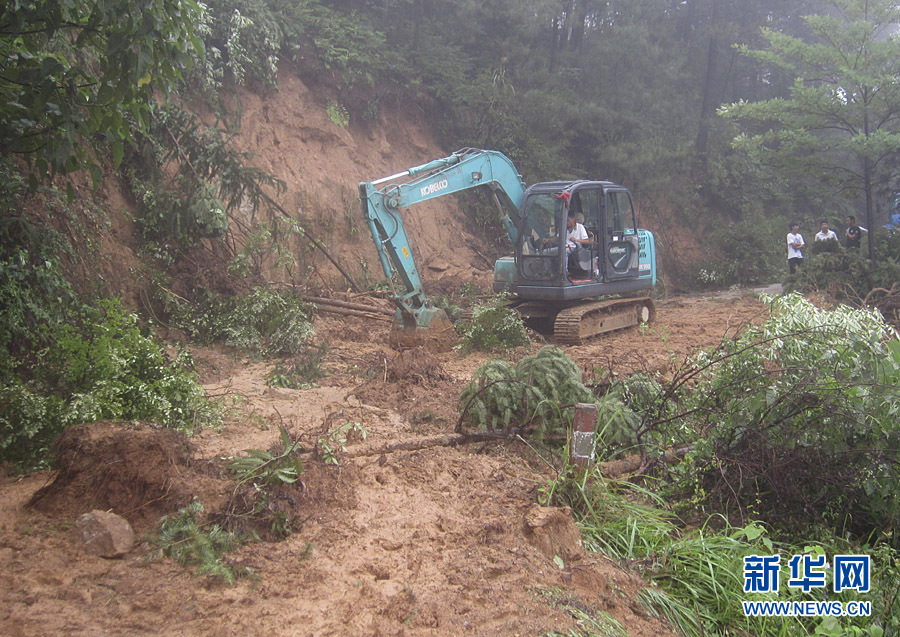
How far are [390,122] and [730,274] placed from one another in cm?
1170

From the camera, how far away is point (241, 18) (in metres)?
12.8

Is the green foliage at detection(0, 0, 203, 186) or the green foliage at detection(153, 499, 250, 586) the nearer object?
the green foliage at detection(153, 499, 250, 586)

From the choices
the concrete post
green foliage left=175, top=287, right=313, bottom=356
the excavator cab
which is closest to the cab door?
the excavator cab

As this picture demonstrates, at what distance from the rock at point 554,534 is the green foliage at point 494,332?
5696 mm

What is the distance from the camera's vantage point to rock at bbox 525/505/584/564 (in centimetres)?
385

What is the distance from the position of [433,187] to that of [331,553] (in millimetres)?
7057

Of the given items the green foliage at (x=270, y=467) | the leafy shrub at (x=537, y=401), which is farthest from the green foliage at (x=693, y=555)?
the green foliage at (x=270, y=467)

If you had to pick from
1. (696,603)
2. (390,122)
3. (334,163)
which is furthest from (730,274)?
(696,603)

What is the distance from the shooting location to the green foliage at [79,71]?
4.08 metres

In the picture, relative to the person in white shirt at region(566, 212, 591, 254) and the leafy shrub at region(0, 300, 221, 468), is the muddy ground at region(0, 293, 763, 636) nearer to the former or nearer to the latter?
the leafy shrub at region(0, 300, 221, 468)

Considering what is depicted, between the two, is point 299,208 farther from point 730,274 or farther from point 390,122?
point 730,274

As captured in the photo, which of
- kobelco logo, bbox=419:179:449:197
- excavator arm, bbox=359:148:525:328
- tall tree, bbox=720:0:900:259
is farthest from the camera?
tall tree, bbox=720:0:900:259

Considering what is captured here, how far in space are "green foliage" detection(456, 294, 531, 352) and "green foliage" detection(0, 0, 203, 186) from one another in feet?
19.2

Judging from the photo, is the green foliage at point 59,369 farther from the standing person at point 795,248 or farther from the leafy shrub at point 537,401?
the standing person at point 795,248
